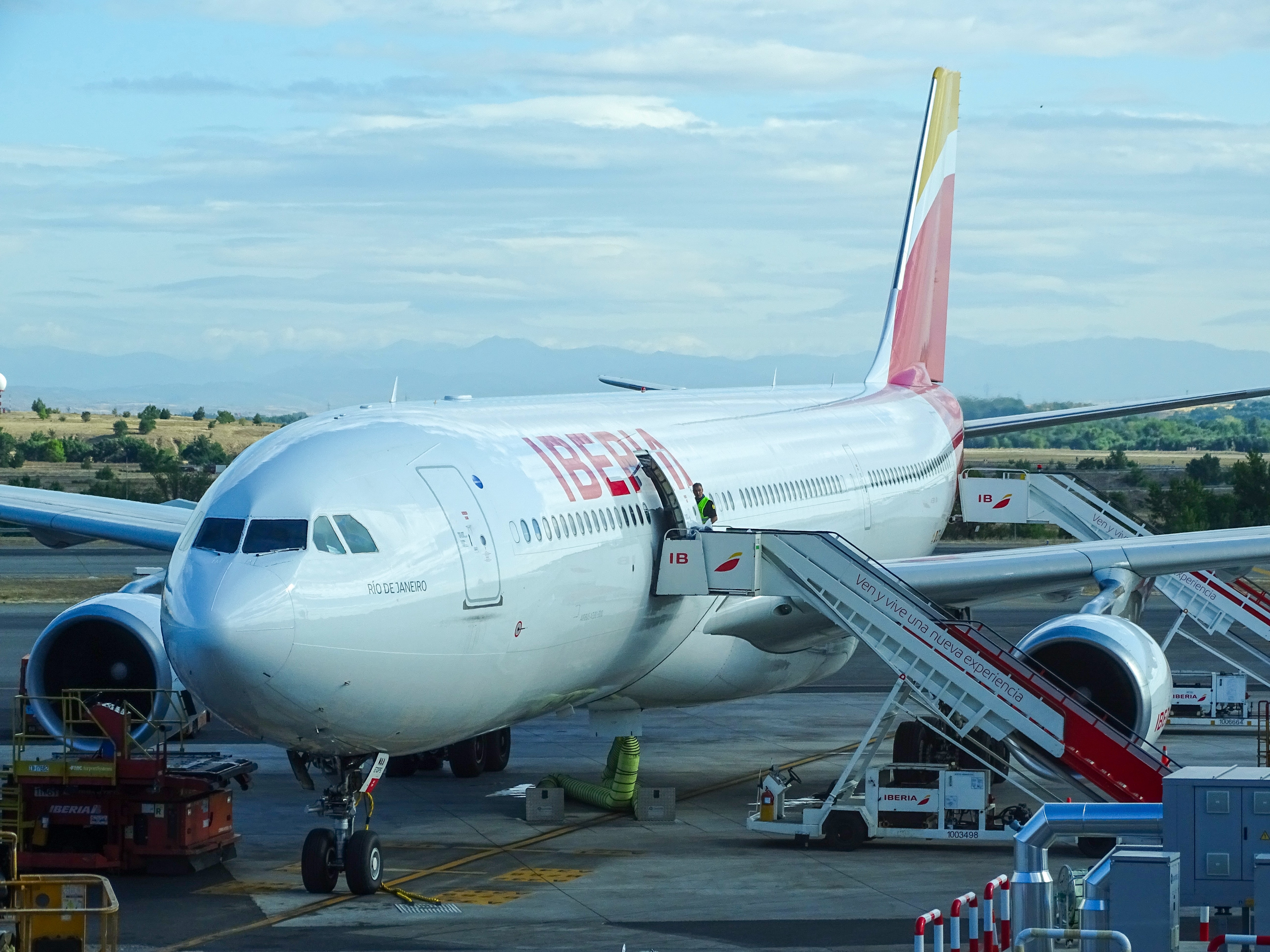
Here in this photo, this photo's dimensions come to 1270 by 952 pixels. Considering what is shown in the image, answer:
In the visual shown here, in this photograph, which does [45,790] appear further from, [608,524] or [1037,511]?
[1037,511]

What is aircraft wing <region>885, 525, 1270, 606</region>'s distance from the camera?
66.0ft

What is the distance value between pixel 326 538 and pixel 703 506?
5801 mm

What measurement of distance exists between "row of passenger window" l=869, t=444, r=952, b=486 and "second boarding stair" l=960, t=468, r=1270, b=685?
1.17 metres

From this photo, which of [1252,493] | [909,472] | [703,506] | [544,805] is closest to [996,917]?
[703,506]

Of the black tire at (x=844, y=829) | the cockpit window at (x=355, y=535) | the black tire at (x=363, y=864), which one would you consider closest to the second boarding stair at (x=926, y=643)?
the black tire at (x=844, y=829)

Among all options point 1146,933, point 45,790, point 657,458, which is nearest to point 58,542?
point 45,790

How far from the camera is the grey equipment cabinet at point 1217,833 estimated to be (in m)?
11.7

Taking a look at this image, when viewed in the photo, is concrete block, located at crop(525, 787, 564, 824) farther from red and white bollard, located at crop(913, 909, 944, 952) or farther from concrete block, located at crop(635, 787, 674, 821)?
red and white bollard, located at crop(913, 909, 944, 952)

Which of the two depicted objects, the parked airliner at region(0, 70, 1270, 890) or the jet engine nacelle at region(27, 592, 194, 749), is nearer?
the parked airliner at region(0, 70, 1270, 890)

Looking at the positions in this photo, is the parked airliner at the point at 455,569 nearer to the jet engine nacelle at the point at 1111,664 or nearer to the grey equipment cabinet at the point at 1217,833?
the jet engine nacelle at the point at 1111,664

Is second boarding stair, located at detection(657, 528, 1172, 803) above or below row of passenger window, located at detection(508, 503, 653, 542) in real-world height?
below

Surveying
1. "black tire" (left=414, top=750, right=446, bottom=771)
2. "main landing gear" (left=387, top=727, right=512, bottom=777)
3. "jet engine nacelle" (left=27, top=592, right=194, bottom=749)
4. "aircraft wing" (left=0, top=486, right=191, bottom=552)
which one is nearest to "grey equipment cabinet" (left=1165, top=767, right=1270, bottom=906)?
"jet engine nacelle" (left=27, top=592, right=194, bottom=749)

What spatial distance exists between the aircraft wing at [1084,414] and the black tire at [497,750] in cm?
1138

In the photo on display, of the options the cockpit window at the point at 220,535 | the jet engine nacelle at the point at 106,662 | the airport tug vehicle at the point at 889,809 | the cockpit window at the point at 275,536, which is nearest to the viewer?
the cockpit window at the point at 275,536
